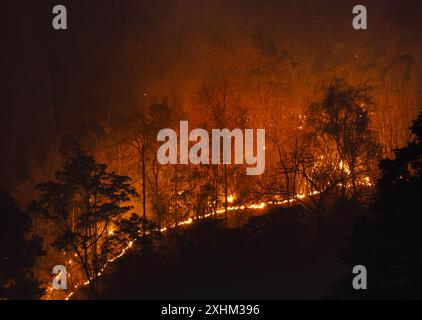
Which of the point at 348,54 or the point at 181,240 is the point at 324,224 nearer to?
the point at 181,240

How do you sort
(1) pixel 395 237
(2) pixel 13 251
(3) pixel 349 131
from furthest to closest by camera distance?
(3) pixel 349 131
(2) pixel 13 251
(1) pixel 395 237

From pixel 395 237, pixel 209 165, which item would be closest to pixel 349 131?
pixel 209 165

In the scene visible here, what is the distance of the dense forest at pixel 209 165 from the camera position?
14445 millimetres

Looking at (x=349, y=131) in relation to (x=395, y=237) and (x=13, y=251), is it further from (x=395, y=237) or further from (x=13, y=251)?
(x=13, y=251)

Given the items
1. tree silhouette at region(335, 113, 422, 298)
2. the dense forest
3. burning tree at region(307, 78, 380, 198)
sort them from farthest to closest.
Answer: burning tree at region(307, 78, 380, 198) → the dense forest → tree silhouette at region(335, 113, 422, 298)

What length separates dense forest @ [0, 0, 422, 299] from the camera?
14445mm

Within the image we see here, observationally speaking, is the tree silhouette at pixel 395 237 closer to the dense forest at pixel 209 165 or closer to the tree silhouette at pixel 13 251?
the dense forest at pixel 209 165

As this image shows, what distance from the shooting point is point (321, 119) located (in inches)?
841

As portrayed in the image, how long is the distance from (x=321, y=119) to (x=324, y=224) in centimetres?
559

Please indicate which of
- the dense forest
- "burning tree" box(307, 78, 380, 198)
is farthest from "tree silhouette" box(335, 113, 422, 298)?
"burning tree" box(307, 78, 380, 198)

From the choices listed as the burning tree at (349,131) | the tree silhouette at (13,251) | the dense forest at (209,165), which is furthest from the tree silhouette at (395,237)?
the burning tree at (349,131)

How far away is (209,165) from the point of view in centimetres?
2444

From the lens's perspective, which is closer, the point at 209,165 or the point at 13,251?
the point at 13,251

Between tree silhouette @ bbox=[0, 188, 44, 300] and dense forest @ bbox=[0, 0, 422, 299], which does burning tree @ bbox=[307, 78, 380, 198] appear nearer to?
dense forest @ bbox=[0, 0, 422, 299]
